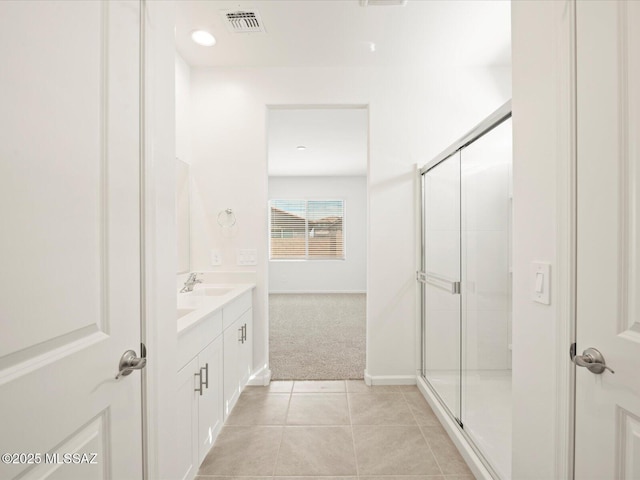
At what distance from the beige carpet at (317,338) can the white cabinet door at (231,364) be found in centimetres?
69

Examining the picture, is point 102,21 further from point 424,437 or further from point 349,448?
point 424,437

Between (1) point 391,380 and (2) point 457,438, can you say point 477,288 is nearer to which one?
(2) point 457,438

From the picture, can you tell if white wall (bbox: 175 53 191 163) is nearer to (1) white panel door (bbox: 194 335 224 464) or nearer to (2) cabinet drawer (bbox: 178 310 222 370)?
(2) cabinet drawer (bbox: 178 310 222 370)

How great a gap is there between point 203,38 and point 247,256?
171 cm

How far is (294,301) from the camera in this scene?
21.5 ft

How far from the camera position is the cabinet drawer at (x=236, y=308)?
199cm

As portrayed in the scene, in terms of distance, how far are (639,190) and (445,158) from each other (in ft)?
4.98

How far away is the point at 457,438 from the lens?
1.82 metres

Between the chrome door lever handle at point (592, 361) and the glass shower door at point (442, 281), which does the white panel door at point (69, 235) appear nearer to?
the chrome door lever handle at point (592, 361)

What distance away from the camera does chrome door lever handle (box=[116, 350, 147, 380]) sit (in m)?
0.83

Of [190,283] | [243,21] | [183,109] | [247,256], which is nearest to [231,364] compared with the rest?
[190,283]

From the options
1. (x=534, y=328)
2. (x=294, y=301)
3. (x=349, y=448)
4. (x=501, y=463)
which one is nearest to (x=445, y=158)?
(x=534, y=328)

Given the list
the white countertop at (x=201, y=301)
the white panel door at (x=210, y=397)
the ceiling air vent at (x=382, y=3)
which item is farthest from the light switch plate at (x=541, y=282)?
the ceiling air vent at (x=382, y=3)

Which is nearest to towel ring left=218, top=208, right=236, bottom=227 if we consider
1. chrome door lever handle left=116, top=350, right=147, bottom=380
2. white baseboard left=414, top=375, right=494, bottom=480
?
chrome door lever handle left=116, top=350, right=147, bottom=380
